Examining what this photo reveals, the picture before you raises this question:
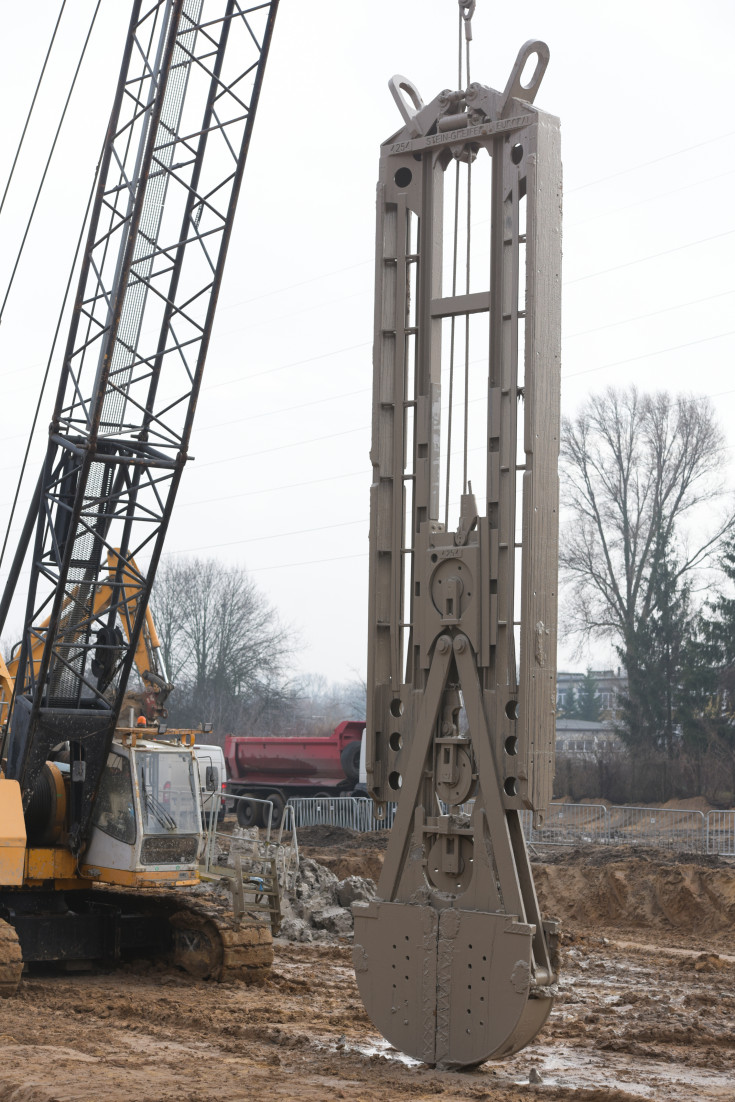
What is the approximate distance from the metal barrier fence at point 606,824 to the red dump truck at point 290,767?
0.74 meters

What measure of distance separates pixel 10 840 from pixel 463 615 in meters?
5.55

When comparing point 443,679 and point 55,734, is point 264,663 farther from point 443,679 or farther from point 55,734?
point 443,679

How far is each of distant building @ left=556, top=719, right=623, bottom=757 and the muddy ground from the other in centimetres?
2463

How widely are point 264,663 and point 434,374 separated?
167 feet

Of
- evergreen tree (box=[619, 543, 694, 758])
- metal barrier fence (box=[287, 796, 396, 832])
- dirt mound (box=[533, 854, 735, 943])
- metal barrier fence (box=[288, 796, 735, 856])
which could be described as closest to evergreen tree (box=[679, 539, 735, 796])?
evergreen tree (box=[619, 543, 694, 758])

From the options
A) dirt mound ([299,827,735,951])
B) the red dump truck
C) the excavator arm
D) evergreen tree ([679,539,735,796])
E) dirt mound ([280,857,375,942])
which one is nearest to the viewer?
the excavator arm

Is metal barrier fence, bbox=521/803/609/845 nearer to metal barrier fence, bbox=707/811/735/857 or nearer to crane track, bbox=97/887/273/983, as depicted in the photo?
metal barrier fence, bbox=707/811/735/857

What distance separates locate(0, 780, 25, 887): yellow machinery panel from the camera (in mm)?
11344

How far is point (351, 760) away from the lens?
29.6 meters

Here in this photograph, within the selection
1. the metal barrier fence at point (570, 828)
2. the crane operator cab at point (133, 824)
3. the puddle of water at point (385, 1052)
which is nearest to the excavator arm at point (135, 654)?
the crane operator cab at point (133, 824)

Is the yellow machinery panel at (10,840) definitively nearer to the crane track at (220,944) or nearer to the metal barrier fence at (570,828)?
the crane track at (220,944)

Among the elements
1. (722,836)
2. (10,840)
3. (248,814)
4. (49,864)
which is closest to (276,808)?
(248,814)

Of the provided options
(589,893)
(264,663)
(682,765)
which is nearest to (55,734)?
(589,893)

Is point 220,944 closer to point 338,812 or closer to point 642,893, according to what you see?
point 642,893
